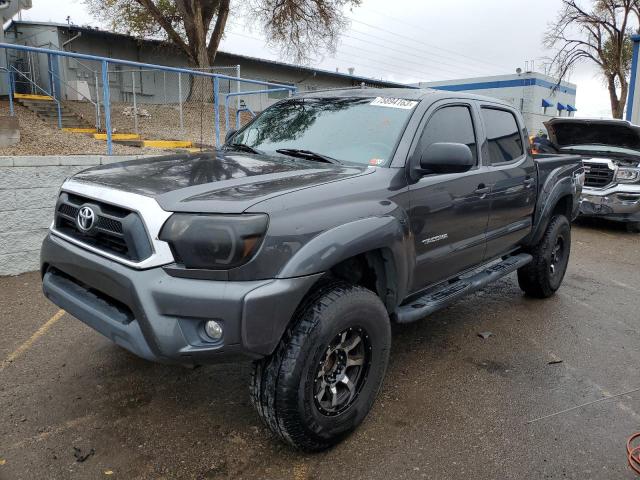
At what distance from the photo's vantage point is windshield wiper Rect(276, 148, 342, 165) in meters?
3.28

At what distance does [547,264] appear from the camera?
503 cm

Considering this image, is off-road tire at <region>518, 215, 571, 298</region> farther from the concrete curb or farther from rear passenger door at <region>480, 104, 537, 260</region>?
the concrete curb

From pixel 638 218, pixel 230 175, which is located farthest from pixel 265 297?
pixel 638 218

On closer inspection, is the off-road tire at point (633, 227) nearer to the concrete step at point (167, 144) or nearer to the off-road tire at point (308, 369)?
the concrete step at point (167, 144)

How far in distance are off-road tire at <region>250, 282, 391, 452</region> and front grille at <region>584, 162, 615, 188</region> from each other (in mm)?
7780

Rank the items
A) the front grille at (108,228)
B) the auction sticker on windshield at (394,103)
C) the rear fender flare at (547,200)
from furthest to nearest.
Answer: the rear fender flare at (547,200) < the auction sticker on windshield at (394,103) < the front grille at (108,228)

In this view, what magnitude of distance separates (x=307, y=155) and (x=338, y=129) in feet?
1.04

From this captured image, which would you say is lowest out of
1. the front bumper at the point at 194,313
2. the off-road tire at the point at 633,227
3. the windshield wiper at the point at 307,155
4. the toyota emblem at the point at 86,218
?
the off-road tire at the point at 633,227

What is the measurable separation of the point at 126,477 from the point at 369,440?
1257 millimetres

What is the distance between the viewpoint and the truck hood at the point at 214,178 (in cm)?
237

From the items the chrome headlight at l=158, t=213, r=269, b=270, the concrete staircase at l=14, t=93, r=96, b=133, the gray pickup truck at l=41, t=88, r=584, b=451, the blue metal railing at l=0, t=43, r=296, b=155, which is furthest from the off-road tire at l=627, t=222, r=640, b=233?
the concrete staircase at l=14, t=93, r=96, b=133

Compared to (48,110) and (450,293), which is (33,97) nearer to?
(48,110)

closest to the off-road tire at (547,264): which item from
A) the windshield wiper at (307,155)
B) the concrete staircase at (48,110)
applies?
the windshield wiper at (307,155)

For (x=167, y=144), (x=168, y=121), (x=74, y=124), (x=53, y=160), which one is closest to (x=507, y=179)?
(x=53, y=160)
